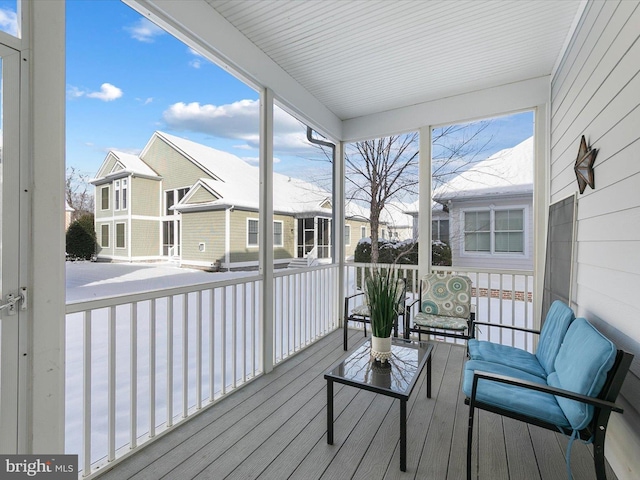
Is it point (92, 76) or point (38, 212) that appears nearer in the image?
point (38, 212)

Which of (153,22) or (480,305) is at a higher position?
(153,22)

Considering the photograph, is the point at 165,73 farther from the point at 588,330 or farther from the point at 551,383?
the point at 551,383

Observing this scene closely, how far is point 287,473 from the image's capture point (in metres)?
1.68

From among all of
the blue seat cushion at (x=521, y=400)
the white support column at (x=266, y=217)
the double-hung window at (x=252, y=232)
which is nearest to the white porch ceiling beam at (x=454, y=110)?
the white support column at (x=266, y=217)

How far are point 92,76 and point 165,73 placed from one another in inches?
18.6

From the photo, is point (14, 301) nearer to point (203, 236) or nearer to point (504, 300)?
point (203, 236)

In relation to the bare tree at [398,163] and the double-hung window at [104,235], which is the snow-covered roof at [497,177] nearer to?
the bare tree at [398,163]

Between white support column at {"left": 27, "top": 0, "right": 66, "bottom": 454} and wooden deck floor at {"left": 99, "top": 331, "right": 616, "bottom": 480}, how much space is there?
56cm

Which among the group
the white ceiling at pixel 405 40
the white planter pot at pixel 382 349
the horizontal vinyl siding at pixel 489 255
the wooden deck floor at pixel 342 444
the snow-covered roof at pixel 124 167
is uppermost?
the white ceiling at pixel 405 40

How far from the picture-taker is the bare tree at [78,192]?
157 centimetres

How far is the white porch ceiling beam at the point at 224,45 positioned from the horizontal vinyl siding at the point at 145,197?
42.2 inches

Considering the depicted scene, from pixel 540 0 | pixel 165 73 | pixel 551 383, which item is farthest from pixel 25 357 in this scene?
pixel 540 0

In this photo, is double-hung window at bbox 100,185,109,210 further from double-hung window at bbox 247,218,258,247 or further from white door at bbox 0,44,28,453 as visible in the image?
double-hung window at bbox 247,218,258,247

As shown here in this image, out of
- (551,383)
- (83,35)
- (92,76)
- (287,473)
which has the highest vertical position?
(83,35)
